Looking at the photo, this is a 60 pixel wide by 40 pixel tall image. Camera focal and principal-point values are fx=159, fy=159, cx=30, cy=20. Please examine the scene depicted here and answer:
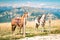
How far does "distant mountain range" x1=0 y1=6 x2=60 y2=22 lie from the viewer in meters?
1.94

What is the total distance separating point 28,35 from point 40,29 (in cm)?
17

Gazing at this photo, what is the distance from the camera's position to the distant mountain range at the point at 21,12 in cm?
194

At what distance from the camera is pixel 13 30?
1932mm

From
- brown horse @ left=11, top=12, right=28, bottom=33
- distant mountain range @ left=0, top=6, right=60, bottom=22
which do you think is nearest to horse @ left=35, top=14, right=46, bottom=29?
distant mountain range @ left=0, top=6, right=60, bottom=22

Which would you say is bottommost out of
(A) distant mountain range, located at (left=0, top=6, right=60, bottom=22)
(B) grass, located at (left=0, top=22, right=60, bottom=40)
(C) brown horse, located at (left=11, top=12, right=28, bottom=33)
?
(B) grass, located at (left=0, top=22, right=60, bottom=40)

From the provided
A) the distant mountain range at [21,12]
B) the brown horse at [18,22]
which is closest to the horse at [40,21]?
the distant mountain range at [21,12]

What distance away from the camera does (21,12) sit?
196 cm

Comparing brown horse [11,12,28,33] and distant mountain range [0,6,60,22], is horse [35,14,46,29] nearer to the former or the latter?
distant mountain range [0,6,60,22]

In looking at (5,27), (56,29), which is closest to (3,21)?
(5,27)

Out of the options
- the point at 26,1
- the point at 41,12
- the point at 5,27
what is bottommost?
the point at 5,27

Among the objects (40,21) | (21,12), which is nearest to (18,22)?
(21,12)

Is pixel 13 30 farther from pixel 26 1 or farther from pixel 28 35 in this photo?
pixel 26 1

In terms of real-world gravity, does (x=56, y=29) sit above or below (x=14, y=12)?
below

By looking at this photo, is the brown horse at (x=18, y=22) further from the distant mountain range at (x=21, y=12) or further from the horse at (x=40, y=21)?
the horse at (x=40, y=21)
